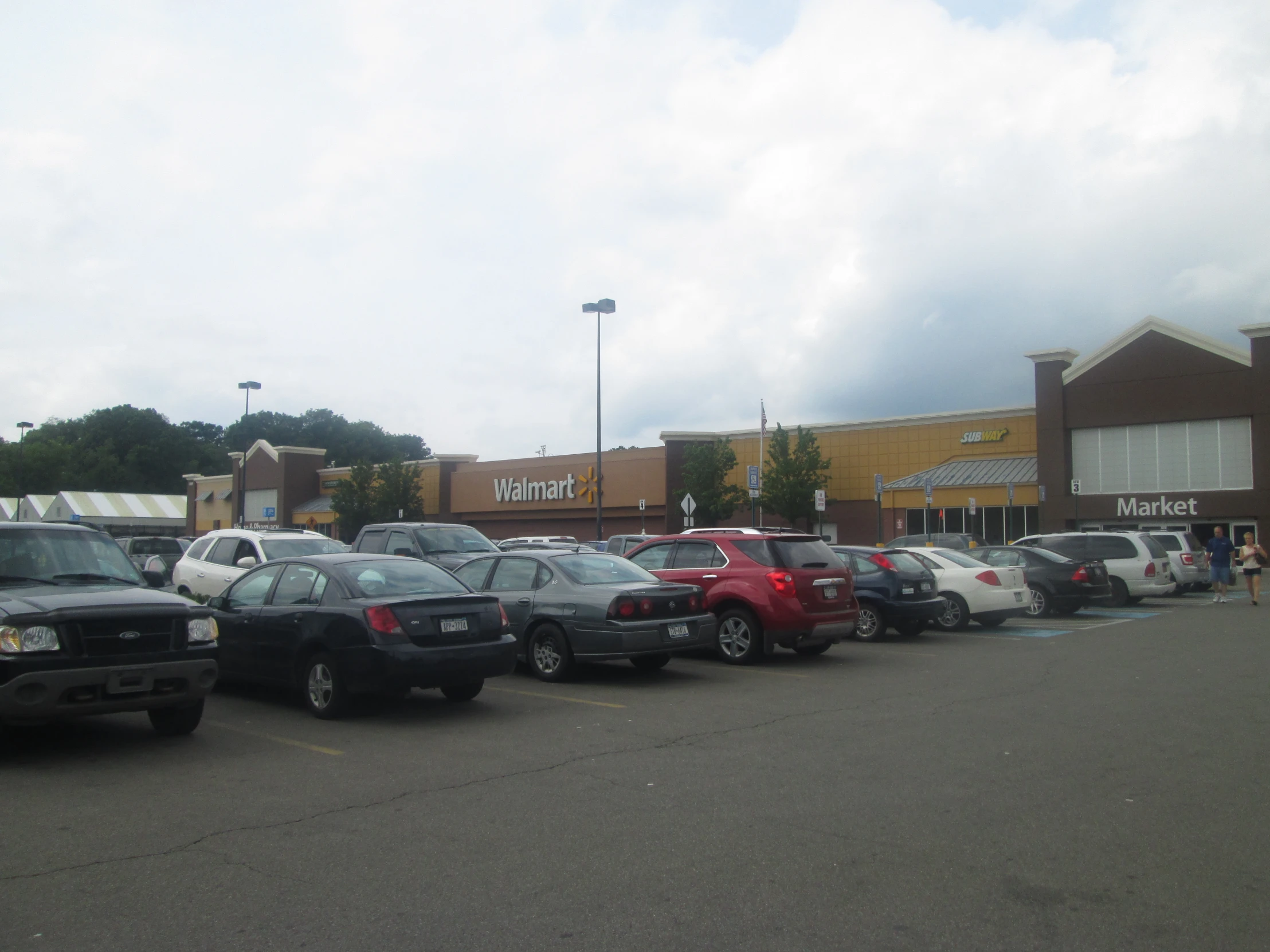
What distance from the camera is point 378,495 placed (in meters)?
60.1

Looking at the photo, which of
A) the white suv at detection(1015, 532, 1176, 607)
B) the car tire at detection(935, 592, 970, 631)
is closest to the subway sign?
the white suv at detection(1015, 532, 1176, 607)

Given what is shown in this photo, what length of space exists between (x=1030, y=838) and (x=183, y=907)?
4.30 m

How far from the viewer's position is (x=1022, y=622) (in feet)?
64.5

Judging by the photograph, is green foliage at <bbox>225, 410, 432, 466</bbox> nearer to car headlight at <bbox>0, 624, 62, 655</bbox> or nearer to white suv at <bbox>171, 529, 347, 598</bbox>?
white suv at <bbox>171, 529, 347, 598</bbox>

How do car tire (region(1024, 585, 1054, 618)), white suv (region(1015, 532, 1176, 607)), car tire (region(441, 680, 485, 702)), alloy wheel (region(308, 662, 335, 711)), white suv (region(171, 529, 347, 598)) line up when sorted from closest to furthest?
alloy wheel (region(308, 662, 335, 711))
car tire (region(441, 680, 485, 702))
white suv (region(171, 529, 347, 598))
car tire (region(1024, 585, 1054, 618))
white suv (region(1015, 532, 1176, 607))

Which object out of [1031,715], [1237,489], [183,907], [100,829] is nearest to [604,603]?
[1031,715]

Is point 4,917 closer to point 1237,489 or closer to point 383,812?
point 383,812

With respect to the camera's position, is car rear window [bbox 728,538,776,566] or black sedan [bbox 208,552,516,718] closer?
black sedan [bbox 208,552,516,718]

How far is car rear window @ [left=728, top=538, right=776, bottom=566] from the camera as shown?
13023 millimetres

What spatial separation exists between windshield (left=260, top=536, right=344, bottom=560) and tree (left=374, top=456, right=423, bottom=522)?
4284 cm

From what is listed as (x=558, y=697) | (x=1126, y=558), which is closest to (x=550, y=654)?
(x=558, y=697)

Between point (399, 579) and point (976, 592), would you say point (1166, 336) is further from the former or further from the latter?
point (399, 579)

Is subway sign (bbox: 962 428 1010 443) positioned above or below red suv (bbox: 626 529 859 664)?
above

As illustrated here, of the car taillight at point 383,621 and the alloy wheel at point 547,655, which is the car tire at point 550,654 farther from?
the car taillight at point 383,621
